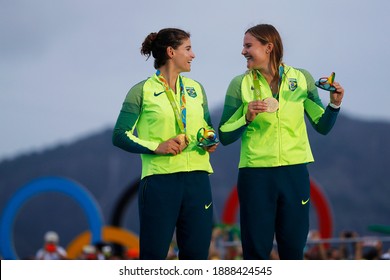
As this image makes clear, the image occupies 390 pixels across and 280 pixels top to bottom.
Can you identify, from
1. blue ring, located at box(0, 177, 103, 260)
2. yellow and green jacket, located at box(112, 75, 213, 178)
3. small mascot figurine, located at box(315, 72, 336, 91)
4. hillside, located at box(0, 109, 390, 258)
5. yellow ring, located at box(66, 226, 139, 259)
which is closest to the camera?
small mascot figurine, located at box(315, 72, 336, 91)

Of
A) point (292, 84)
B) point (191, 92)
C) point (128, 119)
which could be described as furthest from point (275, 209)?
point (128, 119)

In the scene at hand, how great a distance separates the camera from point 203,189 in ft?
17.4

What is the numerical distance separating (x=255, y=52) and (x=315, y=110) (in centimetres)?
51

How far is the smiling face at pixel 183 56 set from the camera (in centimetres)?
539

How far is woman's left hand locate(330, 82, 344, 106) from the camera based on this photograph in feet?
17.0

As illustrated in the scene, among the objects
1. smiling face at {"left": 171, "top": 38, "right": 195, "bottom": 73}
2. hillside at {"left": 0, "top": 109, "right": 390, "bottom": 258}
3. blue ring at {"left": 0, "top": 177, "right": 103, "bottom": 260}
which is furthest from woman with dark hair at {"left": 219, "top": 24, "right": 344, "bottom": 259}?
hillside at {"left": 0, "top": 109, "right": 390, "bottom": 258}

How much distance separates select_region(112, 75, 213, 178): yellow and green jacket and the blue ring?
933 cm

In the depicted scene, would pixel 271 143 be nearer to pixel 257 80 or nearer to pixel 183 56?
pixel 257 80

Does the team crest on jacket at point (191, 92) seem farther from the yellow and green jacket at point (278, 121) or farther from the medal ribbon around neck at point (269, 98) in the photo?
the medal ribbon around neck at point (269, 98)

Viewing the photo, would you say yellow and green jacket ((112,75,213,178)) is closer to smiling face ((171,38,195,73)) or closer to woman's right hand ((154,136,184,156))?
woman's right hand ((154,136,184,156))

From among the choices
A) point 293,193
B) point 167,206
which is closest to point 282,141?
point 293,193

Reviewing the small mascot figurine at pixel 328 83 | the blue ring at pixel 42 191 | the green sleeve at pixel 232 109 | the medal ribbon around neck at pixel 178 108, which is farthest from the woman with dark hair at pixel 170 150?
the blue ring at pixel 42 191
